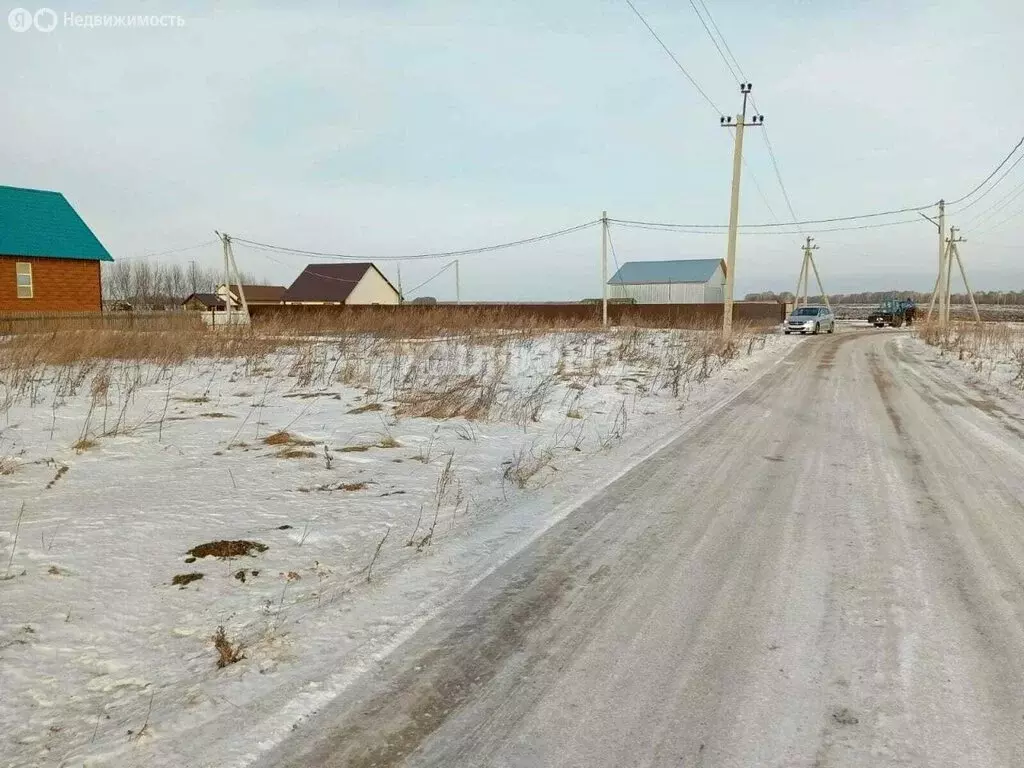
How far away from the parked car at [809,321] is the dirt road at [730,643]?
1173 inches

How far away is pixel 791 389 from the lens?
11.9 metres

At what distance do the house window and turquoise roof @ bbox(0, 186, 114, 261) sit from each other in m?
0.52

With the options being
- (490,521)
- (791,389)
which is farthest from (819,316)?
(490,521)

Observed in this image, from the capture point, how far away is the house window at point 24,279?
27562 millimetres

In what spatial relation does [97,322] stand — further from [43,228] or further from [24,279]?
[43,228]

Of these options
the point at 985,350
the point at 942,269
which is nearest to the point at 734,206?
the point at 985,350

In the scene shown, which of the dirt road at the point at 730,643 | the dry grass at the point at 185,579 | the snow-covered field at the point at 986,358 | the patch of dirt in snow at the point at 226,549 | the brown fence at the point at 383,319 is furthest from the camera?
the brown fence at the point at 383,319

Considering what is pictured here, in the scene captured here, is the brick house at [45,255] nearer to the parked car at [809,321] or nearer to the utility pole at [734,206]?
the utility pole at [734,206]

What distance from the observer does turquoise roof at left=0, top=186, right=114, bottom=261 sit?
27766mm

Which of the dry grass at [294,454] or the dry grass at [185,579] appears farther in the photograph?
the dry grass at [294,454]

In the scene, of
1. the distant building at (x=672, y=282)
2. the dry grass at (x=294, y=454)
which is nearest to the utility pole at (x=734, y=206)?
the dry grass at (x=294, y=454)

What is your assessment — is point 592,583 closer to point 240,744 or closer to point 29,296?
point 240,744

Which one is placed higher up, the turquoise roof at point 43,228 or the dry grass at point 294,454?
the turquoise roof at point 43,228

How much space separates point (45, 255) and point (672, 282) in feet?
174
